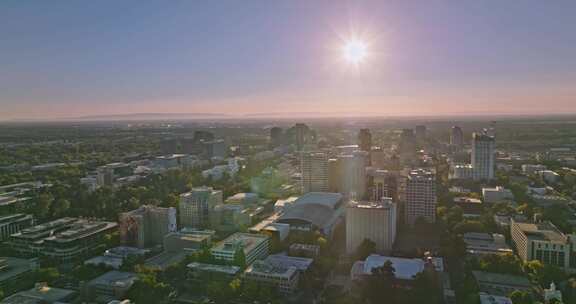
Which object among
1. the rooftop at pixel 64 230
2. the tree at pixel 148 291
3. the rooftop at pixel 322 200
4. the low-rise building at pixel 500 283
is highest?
the rooftop at pixel 322 200

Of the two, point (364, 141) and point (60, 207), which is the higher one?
point (364, 141)

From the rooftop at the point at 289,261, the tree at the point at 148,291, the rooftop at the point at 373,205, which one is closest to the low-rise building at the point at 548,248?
the rooftop at the point at 373,205

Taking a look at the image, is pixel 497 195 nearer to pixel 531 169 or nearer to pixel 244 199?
pixel 531 169

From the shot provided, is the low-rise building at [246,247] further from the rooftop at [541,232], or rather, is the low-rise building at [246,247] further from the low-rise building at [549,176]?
the low-rise building at [549,176]

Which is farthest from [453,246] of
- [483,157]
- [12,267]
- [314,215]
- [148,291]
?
[12,267]

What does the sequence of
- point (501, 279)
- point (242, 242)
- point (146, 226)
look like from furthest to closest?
1. point (146, 226)
2. point (242, 242)
3. point (501, 279)

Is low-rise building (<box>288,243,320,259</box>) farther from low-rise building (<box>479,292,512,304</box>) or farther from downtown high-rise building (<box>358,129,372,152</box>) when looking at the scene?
downtown high-rise building (<box>358,129,372,152</box>)

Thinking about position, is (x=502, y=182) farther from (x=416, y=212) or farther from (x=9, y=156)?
(x=9, y=156)
